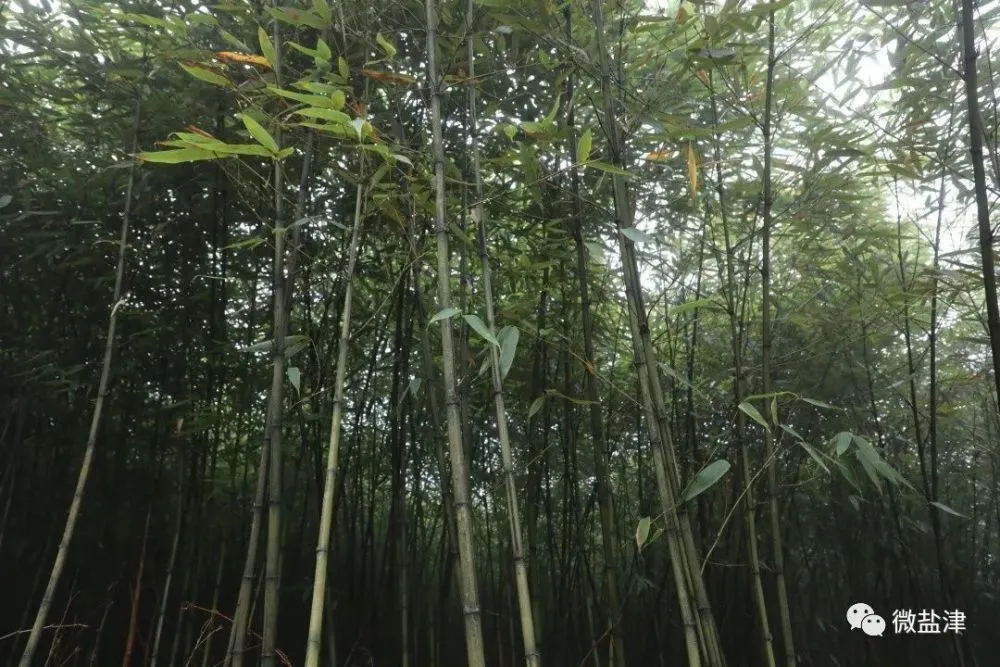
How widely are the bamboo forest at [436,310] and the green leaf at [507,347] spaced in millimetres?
429

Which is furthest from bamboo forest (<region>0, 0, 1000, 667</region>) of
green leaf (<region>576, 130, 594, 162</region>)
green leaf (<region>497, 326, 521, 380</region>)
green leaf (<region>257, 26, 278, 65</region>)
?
green leaf (<region>497, 326, 521, 380</region>)

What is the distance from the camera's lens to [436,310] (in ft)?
8.22

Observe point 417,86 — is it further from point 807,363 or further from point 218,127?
point 807,363

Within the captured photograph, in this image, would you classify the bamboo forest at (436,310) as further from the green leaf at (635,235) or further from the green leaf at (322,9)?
the green leaf at (635,235)

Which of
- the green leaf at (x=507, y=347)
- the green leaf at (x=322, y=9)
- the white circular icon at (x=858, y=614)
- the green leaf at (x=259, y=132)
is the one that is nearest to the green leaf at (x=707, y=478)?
the green leaf at (x=507, y=347)

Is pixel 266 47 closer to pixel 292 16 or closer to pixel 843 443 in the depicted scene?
pixel 292 16

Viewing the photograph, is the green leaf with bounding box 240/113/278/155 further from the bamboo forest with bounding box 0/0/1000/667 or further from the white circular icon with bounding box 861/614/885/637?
the white circular icon with bounding box 861/614/885/637

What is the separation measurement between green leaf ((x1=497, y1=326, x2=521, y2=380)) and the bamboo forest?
16.9 inches

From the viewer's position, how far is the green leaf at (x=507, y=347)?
1.24 m

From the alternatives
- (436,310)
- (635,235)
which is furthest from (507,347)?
(436,310)

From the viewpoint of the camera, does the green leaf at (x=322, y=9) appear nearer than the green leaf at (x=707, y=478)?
No

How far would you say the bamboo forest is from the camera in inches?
78.9

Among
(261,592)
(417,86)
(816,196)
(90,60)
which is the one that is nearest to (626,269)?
(417,86)

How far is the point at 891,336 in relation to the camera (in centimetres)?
311
